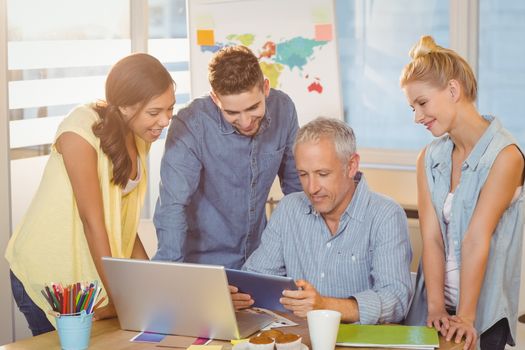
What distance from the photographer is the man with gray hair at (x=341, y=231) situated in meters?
2.31

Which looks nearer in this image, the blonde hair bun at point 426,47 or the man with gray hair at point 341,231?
the man with gray hair at point 341,231

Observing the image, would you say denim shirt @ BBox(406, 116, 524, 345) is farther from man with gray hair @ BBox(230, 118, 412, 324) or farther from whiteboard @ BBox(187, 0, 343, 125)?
whiteboard @ BBox(187, 0, 343, 125)

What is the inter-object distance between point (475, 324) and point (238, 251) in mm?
886

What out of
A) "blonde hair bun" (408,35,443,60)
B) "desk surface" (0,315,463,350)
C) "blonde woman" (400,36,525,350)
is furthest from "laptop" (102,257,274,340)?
"blonde hair bun" (408,35,443,60)

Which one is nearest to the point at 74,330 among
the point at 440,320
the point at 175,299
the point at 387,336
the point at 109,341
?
the point at 109,341

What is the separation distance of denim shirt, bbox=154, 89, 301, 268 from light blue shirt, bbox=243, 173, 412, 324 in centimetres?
32

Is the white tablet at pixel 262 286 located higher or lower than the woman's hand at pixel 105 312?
higher

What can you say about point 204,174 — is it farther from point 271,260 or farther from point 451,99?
point 451,99

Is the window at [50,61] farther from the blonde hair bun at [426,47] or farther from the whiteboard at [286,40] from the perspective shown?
the blonde hair bun at [426,47]

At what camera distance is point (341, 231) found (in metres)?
2.41

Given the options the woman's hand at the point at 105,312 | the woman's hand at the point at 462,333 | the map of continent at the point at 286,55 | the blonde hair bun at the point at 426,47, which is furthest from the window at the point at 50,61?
the woman's hand at the point at 462,333

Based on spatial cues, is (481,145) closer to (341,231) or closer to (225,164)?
(341,231)

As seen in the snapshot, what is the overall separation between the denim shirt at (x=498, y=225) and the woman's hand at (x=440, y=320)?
6.4 inches

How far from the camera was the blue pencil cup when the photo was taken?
203 cm
